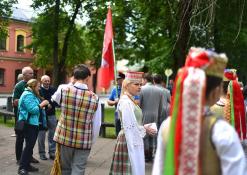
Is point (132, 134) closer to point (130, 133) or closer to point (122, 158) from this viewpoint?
point (130, 133)

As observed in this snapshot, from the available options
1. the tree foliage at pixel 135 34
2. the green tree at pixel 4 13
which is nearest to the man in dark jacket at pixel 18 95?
the tree foliage at pixel 135 34

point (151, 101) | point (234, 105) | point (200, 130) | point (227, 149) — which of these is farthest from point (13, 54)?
point (227, 149)

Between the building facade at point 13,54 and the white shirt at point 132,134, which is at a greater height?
the building facade at point 13,54

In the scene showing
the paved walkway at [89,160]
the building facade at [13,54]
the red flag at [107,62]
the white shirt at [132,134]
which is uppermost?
the building facade at [13,54]

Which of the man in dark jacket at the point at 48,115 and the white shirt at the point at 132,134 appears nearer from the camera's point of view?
the white shirt at the point at 132,134

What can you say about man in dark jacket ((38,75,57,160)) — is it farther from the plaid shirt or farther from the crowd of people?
the plaid shirt

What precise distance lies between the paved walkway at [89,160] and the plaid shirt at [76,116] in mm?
2096

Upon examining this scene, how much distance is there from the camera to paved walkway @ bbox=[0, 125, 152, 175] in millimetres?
8703

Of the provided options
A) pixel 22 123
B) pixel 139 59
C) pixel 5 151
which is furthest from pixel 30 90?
pixel 139 59

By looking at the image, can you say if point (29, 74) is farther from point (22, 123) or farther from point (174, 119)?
point (174, 119)

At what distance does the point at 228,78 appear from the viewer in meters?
6.35

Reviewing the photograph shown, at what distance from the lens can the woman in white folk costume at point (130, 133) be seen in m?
6.36

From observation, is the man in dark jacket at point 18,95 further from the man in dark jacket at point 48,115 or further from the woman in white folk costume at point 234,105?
the woman in white folk costume at point 234,105

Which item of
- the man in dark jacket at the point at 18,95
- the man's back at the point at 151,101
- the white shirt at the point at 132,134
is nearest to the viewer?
the white shirt at the point at 132,134
